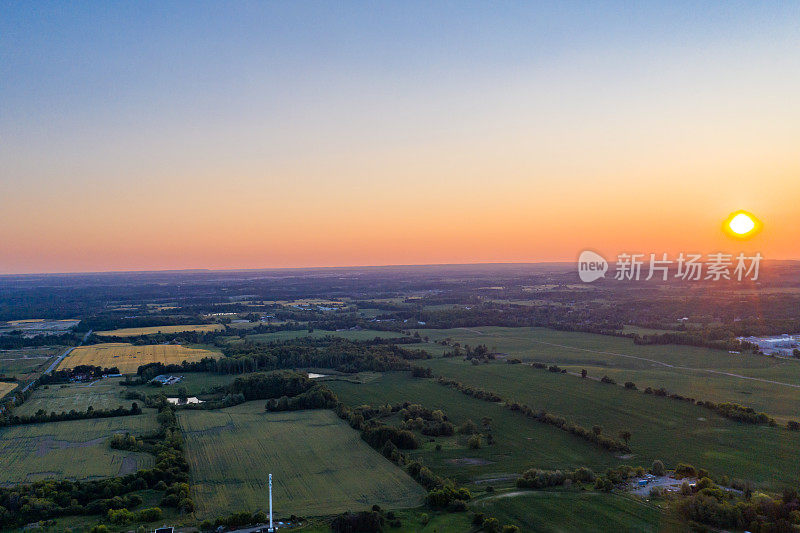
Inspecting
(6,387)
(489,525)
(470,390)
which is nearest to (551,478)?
(489,525)

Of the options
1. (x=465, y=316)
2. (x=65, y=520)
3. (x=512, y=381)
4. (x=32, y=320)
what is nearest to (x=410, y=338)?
(x=465, y=316)

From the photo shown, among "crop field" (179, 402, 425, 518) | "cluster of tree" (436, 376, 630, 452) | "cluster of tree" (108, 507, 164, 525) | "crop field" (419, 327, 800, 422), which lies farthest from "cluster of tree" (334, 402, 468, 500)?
"crop field" (419, 327, 800, 422)

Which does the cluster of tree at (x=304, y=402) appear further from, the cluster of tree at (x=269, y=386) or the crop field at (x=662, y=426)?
the crop field at (x=662, y=426)

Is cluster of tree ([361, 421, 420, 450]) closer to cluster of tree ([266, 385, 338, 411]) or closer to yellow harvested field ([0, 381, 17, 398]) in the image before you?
cluster of tree ([266, 385, 338, 411])

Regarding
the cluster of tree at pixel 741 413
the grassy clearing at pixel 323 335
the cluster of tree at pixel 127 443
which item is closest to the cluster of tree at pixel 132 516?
the cluster of tree at pixel 127 443

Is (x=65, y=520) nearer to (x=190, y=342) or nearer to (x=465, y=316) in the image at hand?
(x=190, y=342)

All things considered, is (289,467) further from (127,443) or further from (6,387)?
(6,387)
